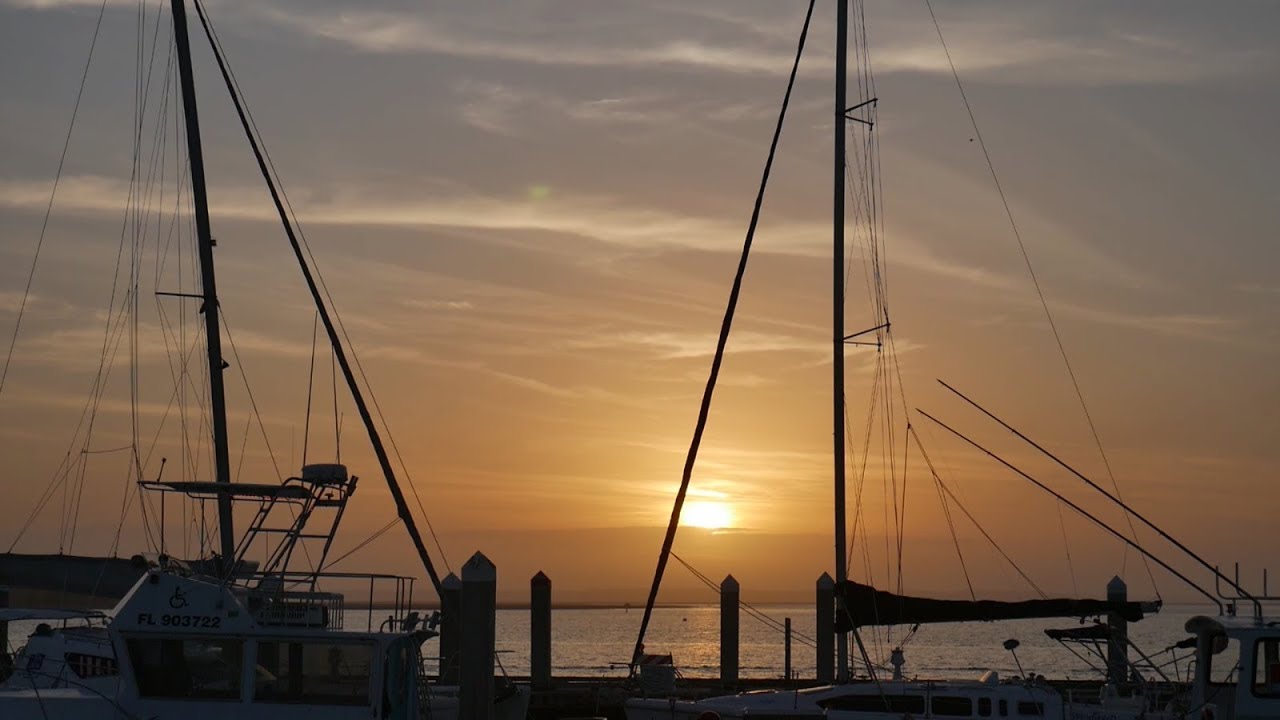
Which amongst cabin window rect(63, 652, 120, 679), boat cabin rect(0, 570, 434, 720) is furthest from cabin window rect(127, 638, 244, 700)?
cabin window rect(63, 652, 120, 679)

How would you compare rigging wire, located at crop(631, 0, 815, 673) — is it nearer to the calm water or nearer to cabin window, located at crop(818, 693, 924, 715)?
cabin window, located at crop(818, 693, 924, 715)

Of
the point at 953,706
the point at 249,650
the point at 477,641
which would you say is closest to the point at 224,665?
the point at 249,650

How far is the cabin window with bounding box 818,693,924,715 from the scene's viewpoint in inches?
1019

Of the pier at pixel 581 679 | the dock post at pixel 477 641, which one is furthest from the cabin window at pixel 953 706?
the dock post at pixel 477 641

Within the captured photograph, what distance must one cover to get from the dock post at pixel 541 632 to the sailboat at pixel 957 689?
26.1 ft

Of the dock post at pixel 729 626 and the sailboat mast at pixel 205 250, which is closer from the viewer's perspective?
the sailboat mast at pixel 205 250

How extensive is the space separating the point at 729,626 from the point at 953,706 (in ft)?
44.7

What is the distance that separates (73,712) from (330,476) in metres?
4.67

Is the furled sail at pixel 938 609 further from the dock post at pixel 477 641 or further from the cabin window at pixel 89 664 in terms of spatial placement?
the cabin window at pixel 89 664

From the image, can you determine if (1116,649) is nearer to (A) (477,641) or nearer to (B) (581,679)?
(A) (477,641)

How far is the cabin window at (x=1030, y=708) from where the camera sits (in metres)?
25.6

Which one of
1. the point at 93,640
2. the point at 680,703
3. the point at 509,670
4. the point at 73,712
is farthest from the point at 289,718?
the point at 509,670

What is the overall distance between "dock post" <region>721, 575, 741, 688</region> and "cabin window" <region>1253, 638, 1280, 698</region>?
54.3ft

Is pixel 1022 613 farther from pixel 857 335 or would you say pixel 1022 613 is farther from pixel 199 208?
pixel 199 208
